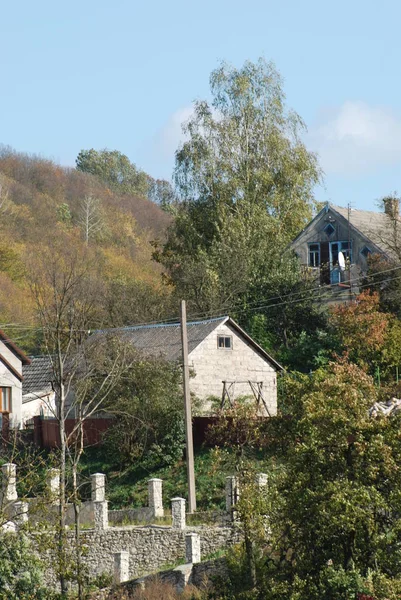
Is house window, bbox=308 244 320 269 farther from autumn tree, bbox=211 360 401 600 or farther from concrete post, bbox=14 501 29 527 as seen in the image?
autumn tree, bbox=211 360 401 600

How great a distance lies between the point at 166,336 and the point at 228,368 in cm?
279

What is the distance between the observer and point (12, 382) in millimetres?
44500

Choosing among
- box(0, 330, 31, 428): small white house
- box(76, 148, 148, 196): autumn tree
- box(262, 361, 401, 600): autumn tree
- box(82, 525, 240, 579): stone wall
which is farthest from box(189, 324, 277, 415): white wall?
box(76, 148, 148, 196): autumn tree

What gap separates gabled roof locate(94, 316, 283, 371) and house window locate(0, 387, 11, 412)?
523 centimetres

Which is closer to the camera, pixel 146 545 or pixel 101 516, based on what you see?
pixel 146 545

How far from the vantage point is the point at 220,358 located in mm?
41031

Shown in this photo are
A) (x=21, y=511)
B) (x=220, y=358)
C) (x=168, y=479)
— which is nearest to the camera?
(x=21, y=511)

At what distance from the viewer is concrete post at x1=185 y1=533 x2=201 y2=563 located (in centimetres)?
2712

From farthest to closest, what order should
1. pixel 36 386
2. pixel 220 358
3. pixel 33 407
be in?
pixel 33 407
pixel 36 386
pixel 220 358

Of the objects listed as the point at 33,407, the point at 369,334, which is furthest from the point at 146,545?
the point at 33,407

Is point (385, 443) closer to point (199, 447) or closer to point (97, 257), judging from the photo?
point (199, 447)

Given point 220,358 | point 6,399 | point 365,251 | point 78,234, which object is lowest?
point 6,399

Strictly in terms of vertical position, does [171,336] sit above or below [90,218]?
below

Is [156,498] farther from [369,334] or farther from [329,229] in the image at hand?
[329,229]
